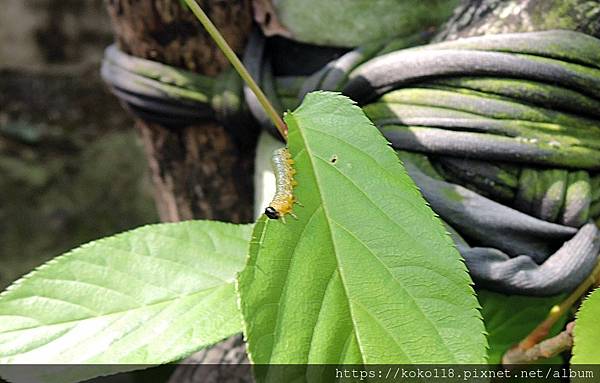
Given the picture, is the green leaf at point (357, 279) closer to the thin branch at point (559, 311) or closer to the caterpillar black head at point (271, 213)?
the caterpillar black head at point (271, 213)

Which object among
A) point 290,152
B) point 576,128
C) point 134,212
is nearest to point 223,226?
point 290,152

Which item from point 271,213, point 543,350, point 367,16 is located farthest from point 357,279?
point 367,16

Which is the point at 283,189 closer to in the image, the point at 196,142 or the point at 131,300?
the point at 131,300

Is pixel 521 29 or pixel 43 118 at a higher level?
pixel 521 29

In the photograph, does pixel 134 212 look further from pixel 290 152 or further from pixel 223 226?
pixel 290 152

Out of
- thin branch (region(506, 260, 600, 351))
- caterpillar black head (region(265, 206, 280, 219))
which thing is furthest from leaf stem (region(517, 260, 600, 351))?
caterpillar black head (region(265, 206, 280, 219))

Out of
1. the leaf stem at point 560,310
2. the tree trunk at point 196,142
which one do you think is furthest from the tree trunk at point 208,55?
the leaf stem at point 560,310
